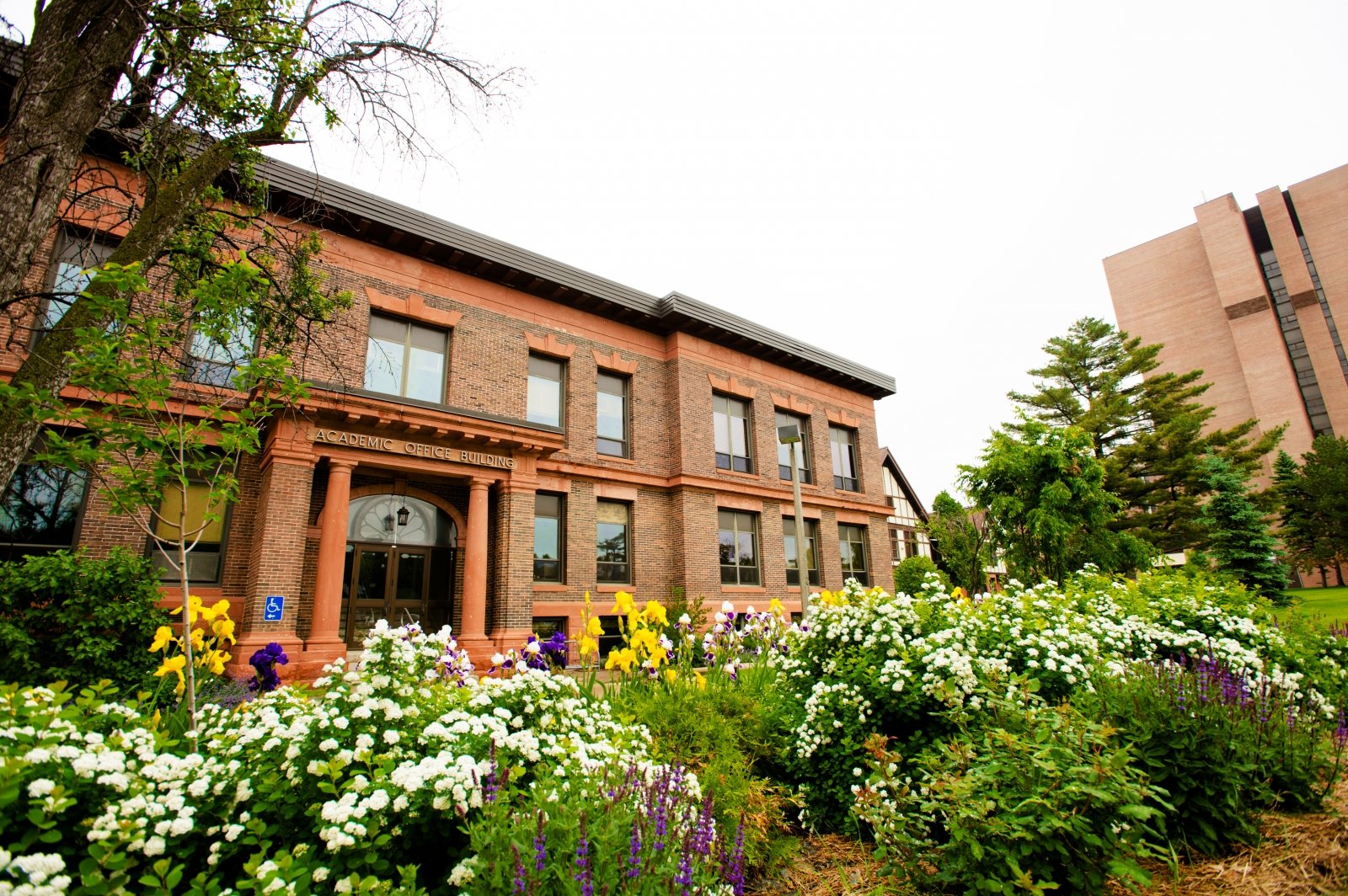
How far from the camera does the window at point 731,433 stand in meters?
20.8

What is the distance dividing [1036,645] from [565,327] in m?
15.1

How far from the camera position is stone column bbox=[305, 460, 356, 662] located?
36.7ft

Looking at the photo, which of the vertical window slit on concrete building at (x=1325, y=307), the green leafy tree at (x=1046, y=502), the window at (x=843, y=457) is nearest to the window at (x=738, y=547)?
the window at (x=843, y=457)

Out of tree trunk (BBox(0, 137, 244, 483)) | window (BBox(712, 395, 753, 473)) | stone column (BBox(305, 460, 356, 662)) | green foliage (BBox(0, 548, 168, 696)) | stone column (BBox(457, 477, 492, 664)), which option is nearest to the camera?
tree trunk (BBox(0, 137, 244, 483))

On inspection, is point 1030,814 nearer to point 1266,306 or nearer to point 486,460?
point 486,460

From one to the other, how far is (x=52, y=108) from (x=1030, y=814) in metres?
8.74

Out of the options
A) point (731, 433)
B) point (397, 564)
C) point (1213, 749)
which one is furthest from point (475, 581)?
point (1213, 749)

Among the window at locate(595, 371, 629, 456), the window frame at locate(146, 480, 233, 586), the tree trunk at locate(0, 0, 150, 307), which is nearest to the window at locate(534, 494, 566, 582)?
the window at locate(595, 371, 629, 456)

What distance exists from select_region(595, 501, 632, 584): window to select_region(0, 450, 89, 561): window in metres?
10.4

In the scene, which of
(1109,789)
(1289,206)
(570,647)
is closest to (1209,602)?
(1109,789)

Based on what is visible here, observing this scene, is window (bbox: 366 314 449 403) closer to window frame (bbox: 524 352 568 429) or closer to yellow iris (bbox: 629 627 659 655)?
window frame (bbox: 524 352 568 429)

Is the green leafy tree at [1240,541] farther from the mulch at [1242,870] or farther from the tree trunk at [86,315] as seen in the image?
the tree trunk at [86,315]

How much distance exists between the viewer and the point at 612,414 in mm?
18688

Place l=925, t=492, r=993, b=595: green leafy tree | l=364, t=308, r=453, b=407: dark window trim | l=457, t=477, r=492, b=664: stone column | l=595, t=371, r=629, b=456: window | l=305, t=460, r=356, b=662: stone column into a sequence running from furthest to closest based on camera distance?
1. l=925, t=492, r=993, b=595: green leafy tree
2. l=595, t=371, r=629, b=456: window
3. l=364, t=308, r=453, b=407: dark window trim
4. l=457, t=477, r=492, b=664: stone column
5. l=305, t=460, r=356, b=662: stone column
